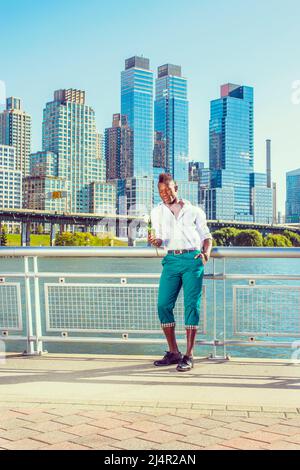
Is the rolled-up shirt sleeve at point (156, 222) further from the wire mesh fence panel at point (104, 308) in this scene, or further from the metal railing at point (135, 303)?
the wire mesh fence panel at point (104, 308)

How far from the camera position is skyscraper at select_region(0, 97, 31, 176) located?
190 metres

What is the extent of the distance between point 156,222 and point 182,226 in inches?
10.0

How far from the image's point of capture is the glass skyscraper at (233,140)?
178 metres

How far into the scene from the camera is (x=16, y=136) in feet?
628

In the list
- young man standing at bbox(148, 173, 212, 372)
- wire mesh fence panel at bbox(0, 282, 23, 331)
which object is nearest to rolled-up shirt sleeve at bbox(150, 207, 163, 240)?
young man standing at bbox(148, 173, 212, 372)

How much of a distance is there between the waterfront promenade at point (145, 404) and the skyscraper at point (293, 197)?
349 ft

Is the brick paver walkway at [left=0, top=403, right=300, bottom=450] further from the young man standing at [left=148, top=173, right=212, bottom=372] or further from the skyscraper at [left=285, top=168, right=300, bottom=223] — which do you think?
the skyscraper at [left=285, top=168, right=300, bottom=223]

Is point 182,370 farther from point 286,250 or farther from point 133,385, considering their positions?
point 286,250

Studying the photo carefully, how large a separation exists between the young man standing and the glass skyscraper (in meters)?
168

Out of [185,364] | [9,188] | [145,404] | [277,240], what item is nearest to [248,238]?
[277,240]

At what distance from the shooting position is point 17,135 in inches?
7569

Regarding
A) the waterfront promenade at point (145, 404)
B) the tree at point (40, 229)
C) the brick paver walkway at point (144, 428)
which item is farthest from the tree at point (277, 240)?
the brick paver walkway at point (144, 428)

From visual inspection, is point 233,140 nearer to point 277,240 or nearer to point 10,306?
point 277,240
